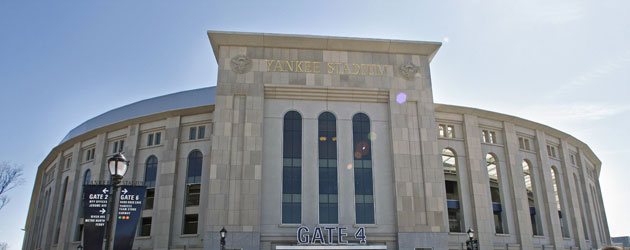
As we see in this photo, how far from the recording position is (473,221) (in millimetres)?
40125

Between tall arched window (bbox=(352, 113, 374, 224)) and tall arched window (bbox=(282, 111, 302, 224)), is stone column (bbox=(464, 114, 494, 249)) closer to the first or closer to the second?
tall arched window (bbox=(352, 113, 374, 224))

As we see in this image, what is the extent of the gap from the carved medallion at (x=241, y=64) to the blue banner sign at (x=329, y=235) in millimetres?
13164

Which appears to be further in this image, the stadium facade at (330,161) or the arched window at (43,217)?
the arched window at (43,217)

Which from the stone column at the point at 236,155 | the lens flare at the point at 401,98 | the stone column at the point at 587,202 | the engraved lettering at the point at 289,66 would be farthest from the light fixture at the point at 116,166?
the stone column at the point at 587,202

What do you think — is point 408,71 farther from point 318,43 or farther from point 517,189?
point 517,189

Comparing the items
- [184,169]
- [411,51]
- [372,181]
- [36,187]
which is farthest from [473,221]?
[36,187]

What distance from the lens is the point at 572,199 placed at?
4688 cm

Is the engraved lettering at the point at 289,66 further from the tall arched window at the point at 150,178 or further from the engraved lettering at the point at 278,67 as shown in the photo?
the tall arched window at the point at 150,178

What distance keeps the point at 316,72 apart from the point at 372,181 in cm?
980

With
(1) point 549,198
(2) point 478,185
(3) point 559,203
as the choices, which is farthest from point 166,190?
(3) point 559,203

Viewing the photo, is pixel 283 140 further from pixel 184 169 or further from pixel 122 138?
pixel 122 138

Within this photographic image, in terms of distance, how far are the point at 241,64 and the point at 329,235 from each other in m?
15.0

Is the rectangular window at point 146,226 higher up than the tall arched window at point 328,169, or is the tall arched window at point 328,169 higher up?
the tall arched window at point 328,169

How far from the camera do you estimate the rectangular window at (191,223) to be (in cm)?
4016
